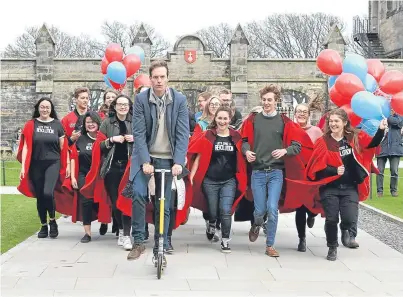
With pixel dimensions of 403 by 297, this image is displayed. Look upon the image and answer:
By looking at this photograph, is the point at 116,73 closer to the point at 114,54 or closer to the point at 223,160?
the point at 114,54

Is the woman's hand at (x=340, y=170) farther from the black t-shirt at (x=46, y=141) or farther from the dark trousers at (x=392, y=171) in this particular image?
the dark trousers at (x=392, y=171)

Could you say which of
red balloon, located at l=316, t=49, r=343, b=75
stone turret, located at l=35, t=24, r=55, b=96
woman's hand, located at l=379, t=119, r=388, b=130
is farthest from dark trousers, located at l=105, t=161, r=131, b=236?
stone turret, located at l=35, t=24, r=55, b=96

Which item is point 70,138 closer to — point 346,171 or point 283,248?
point 283,248

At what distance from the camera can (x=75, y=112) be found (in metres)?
9.48

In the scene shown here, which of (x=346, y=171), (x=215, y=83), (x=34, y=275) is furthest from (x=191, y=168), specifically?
(x=215, y=83)

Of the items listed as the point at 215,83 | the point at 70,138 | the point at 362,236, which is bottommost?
the point at 362,236

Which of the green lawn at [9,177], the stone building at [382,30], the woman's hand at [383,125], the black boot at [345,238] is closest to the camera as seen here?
the woman's hand at [383,125]

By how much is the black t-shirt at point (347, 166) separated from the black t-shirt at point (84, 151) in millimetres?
3328

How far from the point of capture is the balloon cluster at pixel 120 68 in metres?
13.0

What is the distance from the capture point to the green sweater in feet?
24.7

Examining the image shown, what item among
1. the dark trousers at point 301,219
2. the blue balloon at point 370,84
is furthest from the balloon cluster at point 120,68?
the dark trousers at point 301,219

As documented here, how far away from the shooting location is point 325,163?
741 centimetres

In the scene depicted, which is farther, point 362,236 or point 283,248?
point 362,236

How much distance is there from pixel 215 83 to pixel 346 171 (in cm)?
2337
